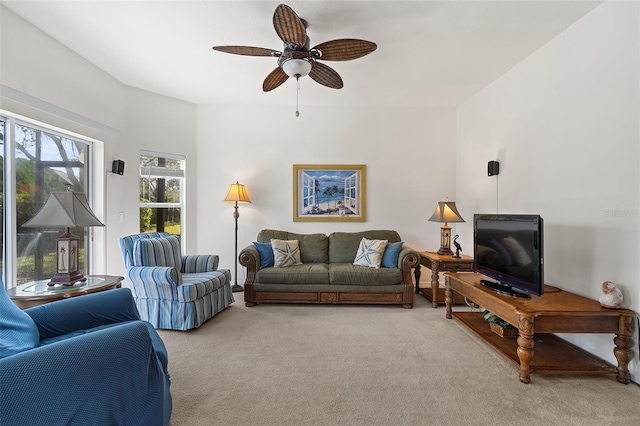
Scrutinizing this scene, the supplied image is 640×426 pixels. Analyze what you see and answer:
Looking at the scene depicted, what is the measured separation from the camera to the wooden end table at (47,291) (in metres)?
1.95

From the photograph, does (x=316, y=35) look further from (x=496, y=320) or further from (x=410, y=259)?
(x=496, y=320)

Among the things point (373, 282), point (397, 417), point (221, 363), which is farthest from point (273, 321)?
point (397, 417)

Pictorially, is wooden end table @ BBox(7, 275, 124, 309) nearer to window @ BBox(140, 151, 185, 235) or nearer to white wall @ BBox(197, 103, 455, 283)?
window @ BBox(140, 151, 185, 235)

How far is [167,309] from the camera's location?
2883 mm

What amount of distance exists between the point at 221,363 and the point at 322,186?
284 cm

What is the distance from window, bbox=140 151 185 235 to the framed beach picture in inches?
67.9

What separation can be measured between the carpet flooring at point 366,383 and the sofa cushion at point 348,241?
1.29 metres

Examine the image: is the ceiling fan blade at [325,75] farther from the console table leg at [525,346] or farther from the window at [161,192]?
the window at [161,192]

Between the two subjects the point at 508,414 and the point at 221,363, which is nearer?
the point at 508,414

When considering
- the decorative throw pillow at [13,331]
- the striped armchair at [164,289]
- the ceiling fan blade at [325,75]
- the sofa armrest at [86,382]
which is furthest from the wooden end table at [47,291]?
the ceiling fan blade at [325,75]

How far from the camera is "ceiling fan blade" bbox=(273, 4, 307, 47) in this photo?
1.87 meters

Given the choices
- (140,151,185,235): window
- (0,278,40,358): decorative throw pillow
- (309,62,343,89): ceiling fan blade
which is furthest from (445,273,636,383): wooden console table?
(140,151,185,235): window

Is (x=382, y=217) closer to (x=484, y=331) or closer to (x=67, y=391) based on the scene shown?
(x=484, y=331)

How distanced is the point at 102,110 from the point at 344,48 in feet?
9.49
